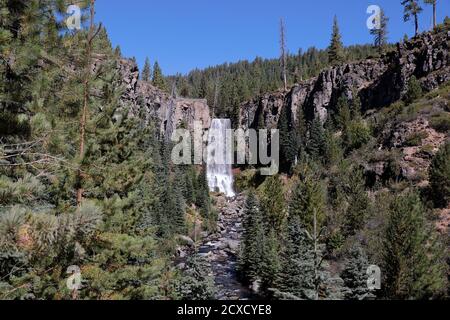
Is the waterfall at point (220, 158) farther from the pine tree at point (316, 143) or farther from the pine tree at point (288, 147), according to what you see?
the pine tree at point (316, 143)

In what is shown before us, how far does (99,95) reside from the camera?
46.3 ft

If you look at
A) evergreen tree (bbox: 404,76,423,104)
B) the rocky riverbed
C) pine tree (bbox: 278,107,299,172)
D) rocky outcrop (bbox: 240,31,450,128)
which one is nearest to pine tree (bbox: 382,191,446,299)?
the rocky riverbed

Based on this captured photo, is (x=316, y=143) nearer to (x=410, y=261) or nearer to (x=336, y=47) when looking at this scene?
(x=336, y=47)

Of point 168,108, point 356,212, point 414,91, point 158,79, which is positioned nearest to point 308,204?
point 356,212

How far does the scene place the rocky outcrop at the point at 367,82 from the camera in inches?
2261

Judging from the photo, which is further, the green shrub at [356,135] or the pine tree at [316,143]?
the pine tree at [316,143]

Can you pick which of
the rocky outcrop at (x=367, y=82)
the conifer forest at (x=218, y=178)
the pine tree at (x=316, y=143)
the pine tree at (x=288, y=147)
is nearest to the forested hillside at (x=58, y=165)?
the conifer forest at (x=218, y=178)

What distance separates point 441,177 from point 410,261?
15.0m

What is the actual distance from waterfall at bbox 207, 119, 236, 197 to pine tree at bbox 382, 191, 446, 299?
2290 inches

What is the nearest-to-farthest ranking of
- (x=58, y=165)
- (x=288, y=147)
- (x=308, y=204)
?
(x=58, y=165) < (x=308, y=204) < (x=288, y=147)

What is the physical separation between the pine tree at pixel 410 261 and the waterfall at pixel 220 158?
191 feet

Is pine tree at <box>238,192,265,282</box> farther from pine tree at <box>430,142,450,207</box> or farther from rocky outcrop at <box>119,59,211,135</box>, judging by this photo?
rocky outcrop at <box>119,59,211,135</box>

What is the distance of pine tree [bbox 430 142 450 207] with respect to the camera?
33.5 meters

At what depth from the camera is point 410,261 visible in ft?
71.1
